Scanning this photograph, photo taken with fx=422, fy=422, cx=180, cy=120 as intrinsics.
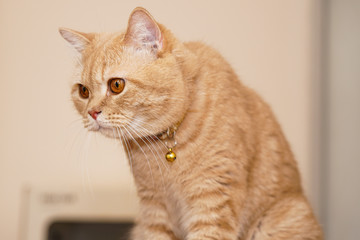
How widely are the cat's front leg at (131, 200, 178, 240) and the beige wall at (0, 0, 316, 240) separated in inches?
7.9

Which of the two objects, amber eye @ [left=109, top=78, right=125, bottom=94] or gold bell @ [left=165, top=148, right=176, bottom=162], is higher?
amber eye @ [left=109, top=78, right=125, bottom=94]

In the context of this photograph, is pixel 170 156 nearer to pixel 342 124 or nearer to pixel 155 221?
pixel 155 221

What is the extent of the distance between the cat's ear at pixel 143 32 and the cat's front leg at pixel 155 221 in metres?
0.44

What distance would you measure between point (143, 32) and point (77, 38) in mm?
176

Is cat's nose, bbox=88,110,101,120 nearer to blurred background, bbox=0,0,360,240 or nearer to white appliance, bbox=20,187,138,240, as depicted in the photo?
blurred background, bbox=0,0,360,240

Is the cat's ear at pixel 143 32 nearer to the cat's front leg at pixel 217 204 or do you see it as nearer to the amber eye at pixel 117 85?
the amber eye at pixel 117 85

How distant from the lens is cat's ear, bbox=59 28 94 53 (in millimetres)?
933

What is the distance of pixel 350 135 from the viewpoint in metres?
1.57

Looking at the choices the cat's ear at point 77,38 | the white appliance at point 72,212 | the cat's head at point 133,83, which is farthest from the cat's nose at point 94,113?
the white appliance at point 72,212

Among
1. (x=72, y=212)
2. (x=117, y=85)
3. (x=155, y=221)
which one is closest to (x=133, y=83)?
(x=117, y=85)

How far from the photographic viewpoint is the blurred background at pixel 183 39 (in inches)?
38.8

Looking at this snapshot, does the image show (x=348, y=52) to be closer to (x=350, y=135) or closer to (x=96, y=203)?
(x=350, y=135)

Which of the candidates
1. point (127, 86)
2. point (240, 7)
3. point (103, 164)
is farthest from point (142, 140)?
point (103, 164)

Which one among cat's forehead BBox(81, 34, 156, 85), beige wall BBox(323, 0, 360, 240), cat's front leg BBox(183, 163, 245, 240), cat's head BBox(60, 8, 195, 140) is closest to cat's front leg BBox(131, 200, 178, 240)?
cat's front leg BBox(183, 163, 245, 240)
